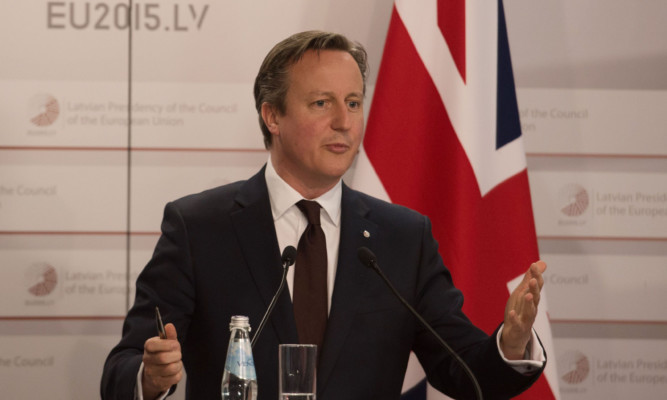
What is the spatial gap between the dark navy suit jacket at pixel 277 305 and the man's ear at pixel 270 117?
18 cm

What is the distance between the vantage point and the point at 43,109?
3.45m

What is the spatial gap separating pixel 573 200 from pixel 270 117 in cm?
148

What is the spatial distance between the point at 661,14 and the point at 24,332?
2960mm

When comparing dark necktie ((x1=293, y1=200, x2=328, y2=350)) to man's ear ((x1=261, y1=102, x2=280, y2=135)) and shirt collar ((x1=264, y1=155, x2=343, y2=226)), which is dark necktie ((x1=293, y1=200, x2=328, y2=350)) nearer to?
shirt collar ((x1=264, y1=155, x2=343, y2=226))

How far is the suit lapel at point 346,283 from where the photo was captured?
2422mm

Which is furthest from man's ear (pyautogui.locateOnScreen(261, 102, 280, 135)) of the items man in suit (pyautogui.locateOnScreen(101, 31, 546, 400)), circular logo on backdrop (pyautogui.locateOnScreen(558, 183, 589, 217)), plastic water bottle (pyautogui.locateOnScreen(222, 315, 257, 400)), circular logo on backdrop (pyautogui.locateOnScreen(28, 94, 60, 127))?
circular logo on backdrop (pyautogui.locateOnScreen(558, 183, 589, 217))

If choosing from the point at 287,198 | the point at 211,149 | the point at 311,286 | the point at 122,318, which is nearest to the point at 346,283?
the point at 311,286

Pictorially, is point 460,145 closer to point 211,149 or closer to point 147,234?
point 211,149

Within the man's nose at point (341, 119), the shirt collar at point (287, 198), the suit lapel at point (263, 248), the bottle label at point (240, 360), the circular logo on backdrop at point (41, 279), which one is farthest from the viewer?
the circular logo on backdrop at point (41, 279)

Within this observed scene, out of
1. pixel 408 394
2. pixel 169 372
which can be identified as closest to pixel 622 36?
pixel 408 394

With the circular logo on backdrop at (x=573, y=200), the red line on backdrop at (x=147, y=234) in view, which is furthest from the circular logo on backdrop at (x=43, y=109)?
the circular logo on backdrop at (x=573, y=200)

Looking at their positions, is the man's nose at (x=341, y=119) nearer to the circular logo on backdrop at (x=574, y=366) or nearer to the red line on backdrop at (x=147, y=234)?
the red line on backdrop at (x=147, y=234)

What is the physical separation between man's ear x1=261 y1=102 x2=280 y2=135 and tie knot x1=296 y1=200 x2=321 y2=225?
0.89ft

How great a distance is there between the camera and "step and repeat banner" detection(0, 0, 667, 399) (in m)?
3.43
